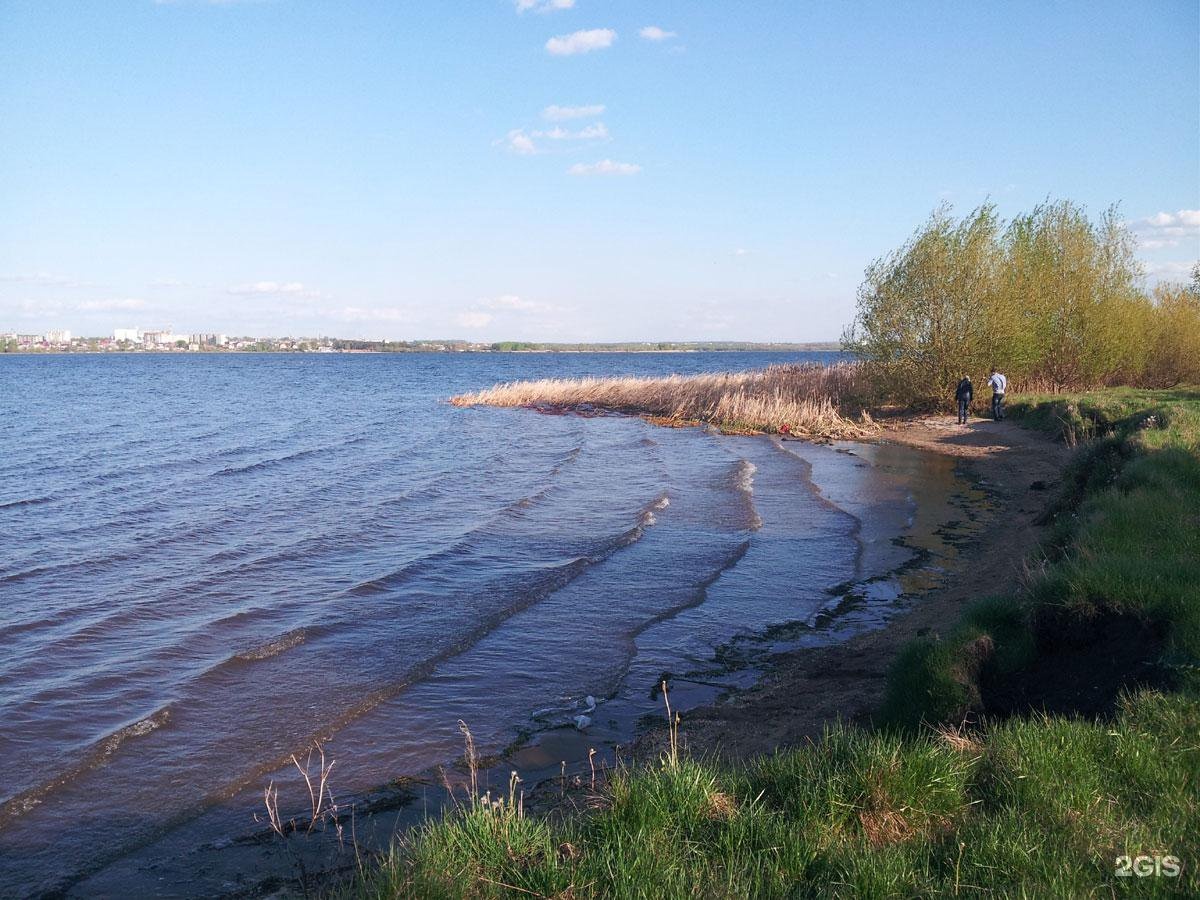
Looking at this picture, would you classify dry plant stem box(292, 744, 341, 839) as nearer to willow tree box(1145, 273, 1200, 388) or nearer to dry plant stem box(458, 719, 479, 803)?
dry plant stem box(458, 719, 479, 803)

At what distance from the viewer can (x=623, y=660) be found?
9.95 meters

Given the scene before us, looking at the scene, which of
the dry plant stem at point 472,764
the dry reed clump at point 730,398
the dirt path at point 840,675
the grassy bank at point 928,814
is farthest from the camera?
the dry reed clump at point 730,398

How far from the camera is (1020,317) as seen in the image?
32250 millimetres

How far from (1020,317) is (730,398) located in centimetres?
1216

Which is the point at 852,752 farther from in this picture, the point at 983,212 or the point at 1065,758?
the point at 983,212

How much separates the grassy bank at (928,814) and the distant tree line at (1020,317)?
2769cm

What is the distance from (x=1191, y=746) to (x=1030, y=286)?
32378 mm

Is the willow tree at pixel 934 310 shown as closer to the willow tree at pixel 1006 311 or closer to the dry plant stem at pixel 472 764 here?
the willow tree at pixel 1006 311

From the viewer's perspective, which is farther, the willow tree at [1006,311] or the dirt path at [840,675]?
the willow tree at [1006,311]

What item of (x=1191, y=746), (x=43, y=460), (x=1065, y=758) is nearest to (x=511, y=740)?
(x=1065, y=758)

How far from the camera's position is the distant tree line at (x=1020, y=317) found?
3200cm

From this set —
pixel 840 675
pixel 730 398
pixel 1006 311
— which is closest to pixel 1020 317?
pixel 1006 311

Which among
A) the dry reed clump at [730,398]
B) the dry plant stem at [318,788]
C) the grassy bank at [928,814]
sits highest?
the dry reed clump at [730,398]

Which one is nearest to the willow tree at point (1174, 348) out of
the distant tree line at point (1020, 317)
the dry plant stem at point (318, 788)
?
the distant tree line at point (1020, 317)
